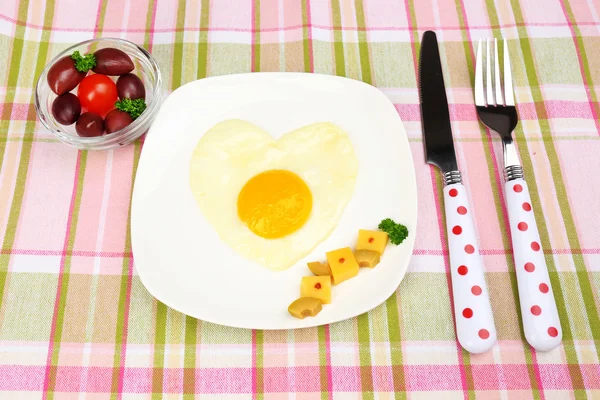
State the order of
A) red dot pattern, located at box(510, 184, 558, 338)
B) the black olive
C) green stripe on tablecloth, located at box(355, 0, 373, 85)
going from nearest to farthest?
red dot pattern, located at box(510, 184, 558, 338) → the black olive → green stripe on tablecloth, located at box(355, 0, 373, 85)

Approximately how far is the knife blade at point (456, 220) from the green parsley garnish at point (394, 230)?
170 millimetres

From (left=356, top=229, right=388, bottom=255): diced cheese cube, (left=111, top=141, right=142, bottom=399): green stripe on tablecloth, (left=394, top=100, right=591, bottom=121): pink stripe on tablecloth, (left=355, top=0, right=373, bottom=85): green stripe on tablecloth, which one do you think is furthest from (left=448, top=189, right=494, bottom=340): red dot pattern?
(left=111, top=141, right=142, bottom=399): green stripe on tablecloth

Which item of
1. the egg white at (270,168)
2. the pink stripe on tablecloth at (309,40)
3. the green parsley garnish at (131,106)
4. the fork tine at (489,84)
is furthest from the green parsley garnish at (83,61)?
the fork tine at (489,84)

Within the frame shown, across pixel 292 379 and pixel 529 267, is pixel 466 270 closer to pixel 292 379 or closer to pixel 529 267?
pixel 529 267

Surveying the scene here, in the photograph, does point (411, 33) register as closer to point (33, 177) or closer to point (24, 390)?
point (33, 177)

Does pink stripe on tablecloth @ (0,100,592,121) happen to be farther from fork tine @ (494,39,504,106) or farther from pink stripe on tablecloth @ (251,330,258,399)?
pink stripe on tablecloth @ (251,330,258,399)

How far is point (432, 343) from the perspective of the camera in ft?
4.53

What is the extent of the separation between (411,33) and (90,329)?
1.43 meters

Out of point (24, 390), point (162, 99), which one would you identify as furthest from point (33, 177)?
point (24, 390)

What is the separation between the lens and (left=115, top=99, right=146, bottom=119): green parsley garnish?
1.58 metres

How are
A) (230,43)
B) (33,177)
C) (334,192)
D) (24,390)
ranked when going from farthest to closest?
(230,43), (33,177), (334,192), (24,390)

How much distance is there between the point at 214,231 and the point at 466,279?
0.69m

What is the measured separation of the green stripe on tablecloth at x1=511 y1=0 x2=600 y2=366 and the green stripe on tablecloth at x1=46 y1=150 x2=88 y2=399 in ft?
4.33

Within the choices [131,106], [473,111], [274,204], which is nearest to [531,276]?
[473,111]
